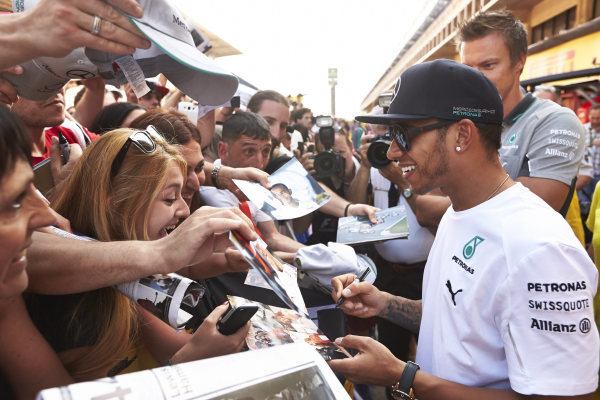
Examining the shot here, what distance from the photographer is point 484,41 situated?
2.43 meters

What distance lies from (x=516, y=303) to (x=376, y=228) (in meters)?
1.43

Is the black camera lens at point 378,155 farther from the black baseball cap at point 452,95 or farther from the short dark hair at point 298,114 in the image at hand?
the short dark hair at point 298,114

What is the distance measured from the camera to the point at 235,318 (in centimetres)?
110

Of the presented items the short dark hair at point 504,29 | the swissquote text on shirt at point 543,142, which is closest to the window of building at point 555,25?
the short dark hair at point 504,29

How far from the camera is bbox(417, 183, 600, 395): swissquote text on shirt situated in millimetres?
1194

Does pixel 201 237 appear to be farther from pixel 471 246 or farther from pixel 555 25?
pixel 555 25

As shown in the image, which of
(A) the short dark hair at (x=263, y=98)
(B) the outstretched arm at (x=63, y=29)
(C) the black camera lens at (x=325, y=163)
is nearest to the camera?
(B) the outstretched arm at (x=63, y=29)

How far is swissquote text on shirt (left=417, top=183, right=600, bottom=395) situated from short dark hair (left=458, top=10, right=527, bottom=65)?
4.47 ft

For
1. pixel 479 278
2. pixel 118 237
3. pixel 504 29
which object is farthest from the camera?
pixel 504 29

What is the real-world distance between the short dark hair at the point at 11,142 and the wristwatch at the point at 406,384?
130 centimetres

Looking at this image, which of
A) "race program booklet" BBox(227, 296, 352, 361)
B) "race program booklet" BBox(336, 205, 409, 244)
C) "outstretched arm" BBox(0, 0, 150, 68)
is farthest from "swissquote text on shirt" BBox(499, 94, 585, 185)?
"outstretched arm" BBox(0, 0, 150, 68)

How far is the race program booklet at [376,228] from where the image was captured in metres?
2.52

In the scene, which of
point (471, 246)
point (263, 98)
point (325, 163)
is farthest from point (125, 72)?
point (263, 98)

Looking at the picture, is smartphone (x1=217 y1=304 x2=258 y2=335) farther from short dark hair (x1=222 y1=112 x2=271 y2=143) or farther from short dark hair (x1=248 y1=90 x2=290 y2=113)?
short dark hair (x1=248 y1=90 x2=290 y2=113)
